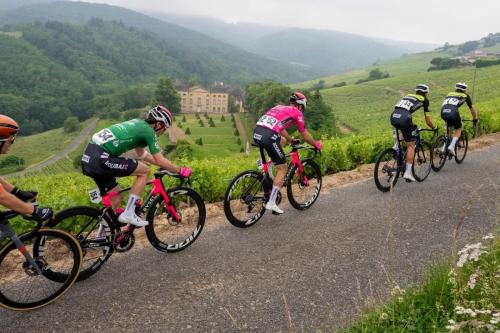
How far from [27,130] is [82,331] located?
147 m

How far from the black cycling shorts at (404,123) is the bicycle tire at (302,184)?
8.35 ft

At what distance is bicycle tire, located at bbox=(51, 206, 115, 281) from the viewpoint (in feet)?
16.6

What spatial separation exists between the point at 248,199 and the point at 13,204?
161 inches

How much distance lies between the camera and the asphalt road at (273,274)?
4.38 metres

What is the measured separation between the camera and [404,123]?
356 inches

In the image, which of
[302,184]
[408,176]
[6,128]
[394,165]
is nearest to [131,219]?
[6,128]

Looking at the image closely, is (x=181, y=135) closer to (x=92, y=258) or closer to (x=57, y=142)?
(x=57, y=142)

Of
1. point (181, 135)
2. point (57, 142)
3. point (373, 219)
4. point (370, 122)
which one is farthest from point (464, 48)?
point (373, 219)

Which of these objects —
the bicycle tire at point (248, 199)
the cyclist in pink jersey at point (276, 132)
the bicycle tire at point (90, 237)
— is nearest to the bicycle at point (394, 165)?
the cyclist in pink jersey at point (276, 132)

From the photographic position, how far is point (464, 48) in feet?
632

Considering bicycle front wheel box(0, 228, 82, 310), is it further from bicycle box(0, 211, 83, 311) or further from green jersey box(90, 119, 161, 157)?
green jersey box(90, 119, 161, 157)

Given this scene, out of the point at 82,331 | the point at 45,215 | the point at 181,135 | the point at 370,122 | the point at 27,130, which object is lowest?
the point at 27,130

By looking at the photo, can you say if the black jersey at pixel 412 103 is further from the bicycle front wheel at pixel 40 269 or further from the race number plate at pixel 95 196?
the bicycle front wheel at pixel 40 269

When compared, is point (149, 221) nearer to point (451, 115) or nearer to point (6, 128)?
point (6, 128)
